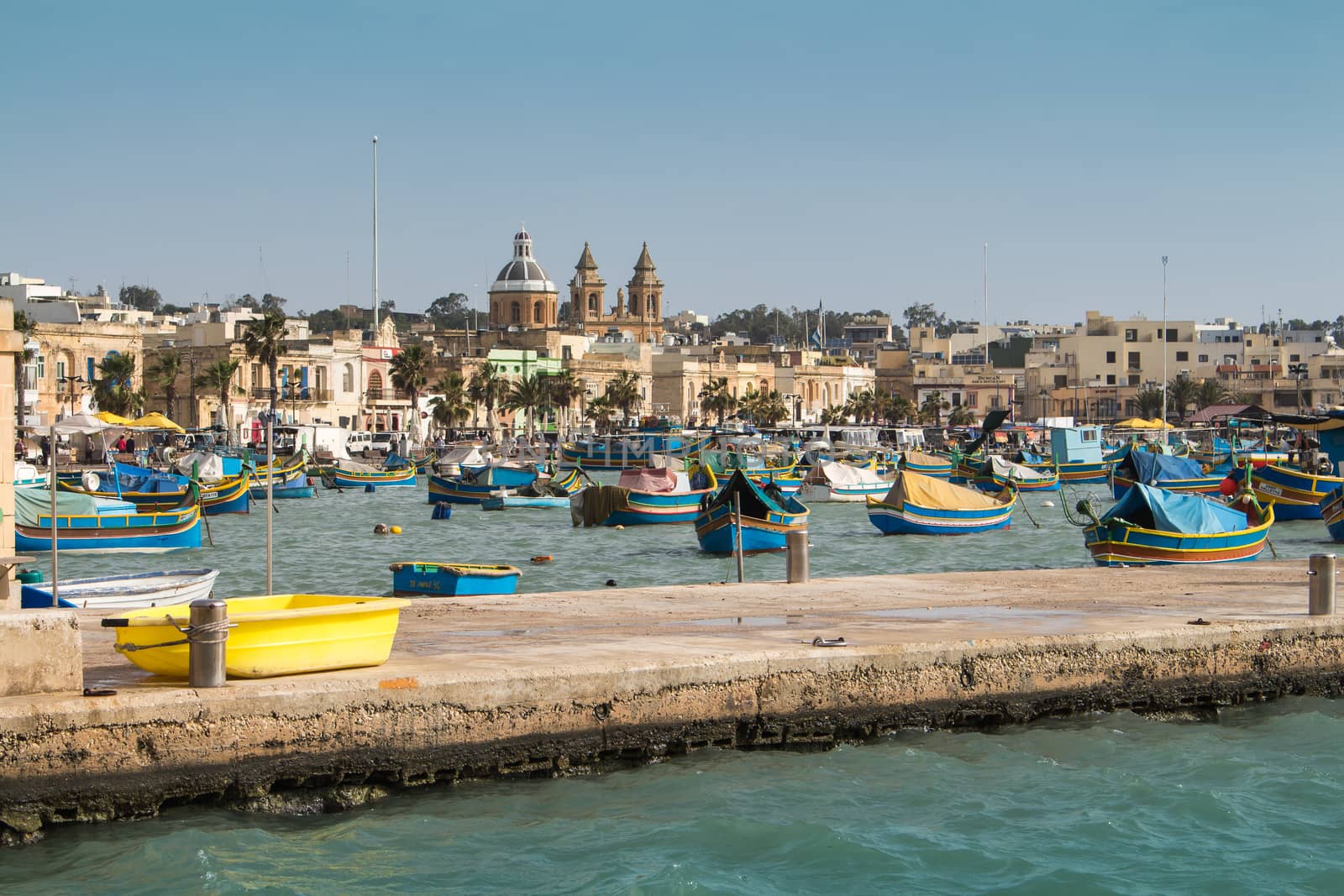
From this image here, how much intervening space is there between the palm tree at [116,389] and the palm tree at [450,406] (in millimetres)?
23631

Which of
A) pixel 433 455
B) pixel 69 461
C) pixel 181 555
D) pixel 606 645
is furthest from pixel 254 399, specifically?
pixel 606 645

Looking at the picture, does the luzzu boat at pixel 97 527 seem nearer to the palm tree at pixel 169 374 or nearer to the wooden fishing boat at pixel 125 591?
the wooden fishing boat at pixel 125 591

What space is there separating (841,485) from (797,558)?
40.9m

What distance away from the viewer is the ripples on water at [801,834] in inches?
462

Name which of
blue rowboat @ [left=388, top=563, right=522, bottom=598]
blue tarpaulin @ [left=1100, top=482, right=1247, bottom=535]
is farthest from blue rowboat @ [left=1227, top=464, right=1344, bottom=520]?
blue rowboat @ [left=388, top=563, right=522, bottom=598]

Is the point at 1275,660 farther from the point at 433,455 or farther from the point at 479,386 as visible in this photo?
the point at 479,386

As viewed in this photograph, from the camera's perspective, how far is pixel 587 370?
12925cm

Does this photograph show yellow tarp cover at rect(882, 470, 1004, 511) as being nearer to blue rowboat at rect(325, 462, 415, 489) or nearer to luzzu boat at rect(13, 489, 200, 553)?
luzzu boat at rect(13, 489, 200, 553)

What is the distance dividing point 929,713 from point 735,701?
2.21 meters

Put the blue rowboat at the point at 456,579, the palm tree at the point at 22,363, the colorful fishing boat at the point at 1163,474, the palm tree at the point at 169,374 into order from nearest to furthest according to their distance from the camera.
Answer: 1. the blue rowboat at the point at 456,579
2. the colorful fishing boat at the point at 1163,474
3. the palm tree at the point at 22,363
4. the palm tree at the point at 169,374

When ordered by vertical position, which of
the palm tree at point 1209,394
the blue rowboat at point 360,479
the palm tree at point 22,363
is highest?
the palm tree at point 22,363

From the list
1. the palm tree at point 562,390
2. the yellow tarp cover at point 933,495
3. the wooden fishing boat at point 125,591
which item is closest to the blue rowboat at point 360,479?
the yellow tarp cover at point 933,495

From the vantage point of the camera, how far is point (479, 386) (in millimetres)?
Result: 109125

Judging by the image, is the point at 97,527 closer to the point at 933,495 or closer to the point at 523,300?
the point at 933,495
